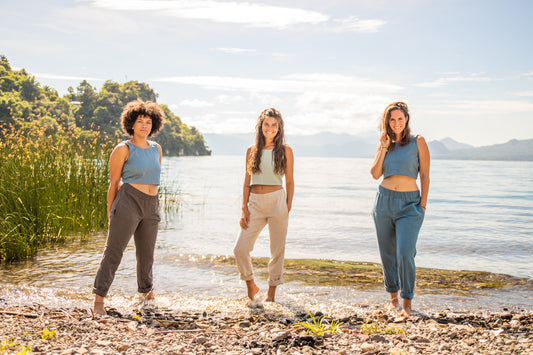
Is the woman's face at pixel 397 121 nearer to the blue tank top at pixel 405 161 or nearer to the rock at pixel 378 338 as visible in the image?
the blue tank top at pixel 405 161

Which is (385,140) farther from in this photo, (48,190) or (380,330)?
(48,190)

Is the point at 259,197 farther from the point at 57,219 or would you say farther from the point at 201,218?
the point at 201,218

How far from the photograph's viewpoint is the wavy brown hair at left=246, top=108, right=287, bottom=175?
15.6 ft


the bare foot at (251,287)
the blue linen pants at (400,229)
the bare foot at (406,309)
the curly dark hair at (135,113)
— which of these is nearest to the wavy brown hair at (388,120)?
the blue linen pants at (400,229)

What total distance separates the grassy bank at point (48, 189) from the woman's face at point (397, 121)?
5688 millimetres

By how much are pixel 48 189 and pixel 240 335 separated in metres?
5.49

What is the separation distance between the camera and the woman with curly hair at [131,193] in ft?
14.2

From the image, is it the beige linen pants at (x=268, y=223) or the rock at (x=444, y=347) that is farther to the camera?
the beige linen pants at (x=268, y=223)

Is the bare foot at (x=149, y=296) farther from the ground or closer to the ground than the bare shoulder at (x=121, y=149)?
closer to the ground

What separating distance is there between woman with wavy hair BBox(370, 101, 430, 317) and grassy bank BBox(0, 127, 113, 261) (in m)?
5.48

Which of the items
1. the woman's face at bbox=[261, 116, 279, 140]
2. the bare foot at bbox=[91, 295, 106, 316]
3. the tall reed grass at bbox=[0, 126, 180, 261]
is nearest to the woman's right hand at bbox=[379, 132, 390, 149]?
the woman's face at bbox=[261, 116, 279, 140]

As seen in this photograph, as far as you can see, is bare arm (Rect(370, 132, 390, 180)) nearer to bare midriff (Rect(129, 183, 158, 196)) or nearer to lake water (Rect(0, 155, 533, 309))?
lake water (Rect(0, 155, 533, 309))

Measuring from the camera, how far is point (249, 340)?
3.51 metres

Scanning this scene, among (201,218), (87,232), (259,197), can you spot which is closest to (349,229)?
(201,218)
